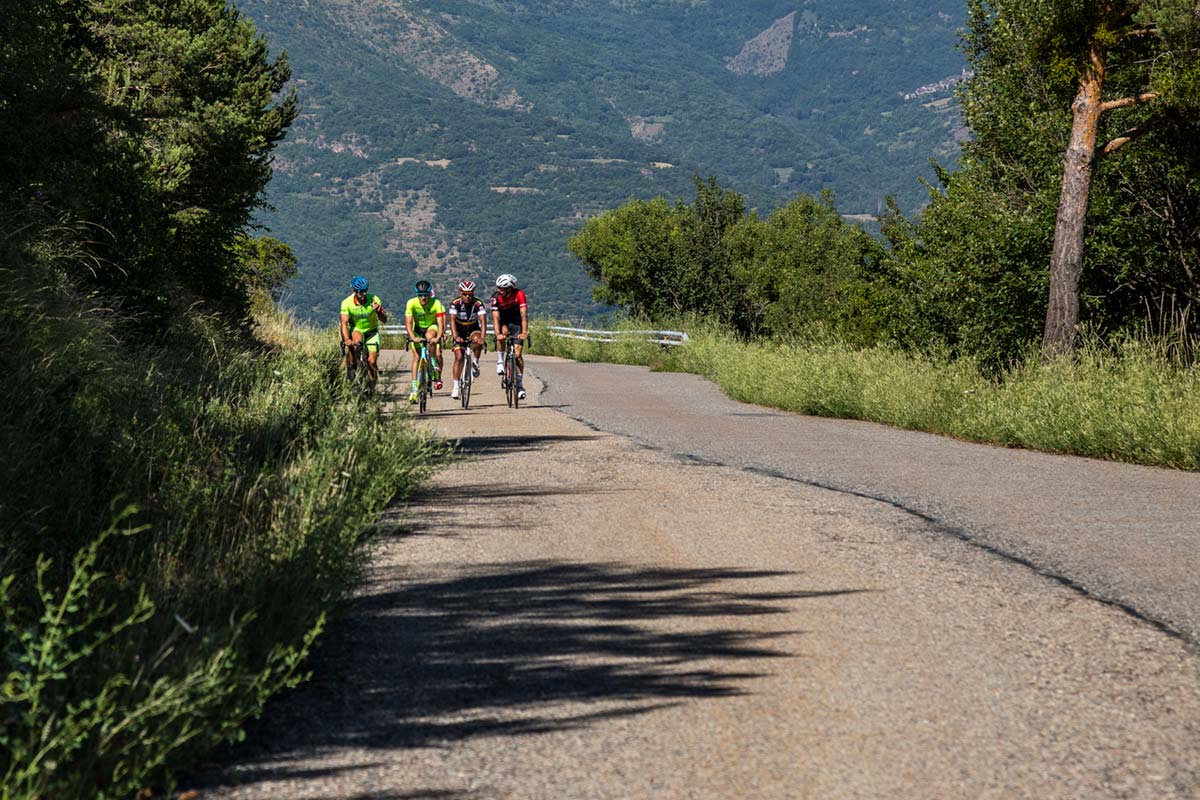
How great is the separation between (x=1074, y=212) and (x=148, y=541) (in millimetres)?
15749

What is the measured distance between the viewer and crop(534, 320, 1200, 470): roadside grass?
1487cm

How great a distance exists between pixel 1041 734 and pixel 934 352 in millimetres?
18646

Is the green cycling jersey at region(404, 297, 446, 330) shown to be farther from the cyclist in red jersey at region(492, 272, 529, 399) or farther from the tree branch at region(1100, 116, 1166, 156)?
the tree branch at region(1100, 116, 1166, 156)

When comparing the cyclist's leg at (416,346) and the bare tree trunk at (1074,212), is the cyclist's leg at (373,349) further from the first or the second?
the bare tree trunk at (1074,212)

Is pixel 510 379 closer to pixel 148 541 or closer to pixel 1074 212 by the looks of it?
pixel 1074 212

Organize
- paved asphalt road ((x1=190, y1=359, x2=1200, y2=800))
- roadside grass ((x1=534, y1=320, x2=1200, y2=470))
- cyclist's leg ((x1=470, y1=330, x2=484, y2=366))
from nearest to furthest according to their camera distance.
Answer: paved asphalt road ((x1=190, y1=359, x2=1200, y2=800)), roadside grass ((x1=534, y1=320, x2=1200, y2=470)), cyclist's leg ((x1=470, y1=330, x2=484, y2=366))

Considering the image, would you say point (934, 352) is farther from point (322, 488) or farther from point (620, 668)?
point (620, 668)

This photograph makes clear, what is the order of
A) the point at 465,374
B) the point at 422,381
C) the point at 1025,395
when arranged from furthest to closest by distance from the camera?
the point at 465,374
the point at 422,381
the point at 1025,395

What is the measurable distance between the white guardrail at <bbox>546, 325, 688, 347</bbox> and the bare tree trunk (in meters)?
23.0

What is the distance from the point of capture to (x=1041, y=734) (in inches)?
196

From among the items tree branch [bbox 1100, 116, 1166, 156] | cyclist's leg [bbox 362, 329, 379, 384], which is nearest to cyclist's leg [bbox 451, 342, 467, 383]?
cyclist's leg [bbox 362, 329, 379, 384]

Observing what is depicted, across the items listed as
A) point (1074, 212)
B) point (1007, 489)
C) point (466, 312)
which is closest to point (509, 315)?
point (466, 312)

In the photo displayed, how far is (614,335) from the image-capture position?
51.8 m

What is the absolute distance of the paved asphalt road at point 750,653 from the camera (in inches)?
179
